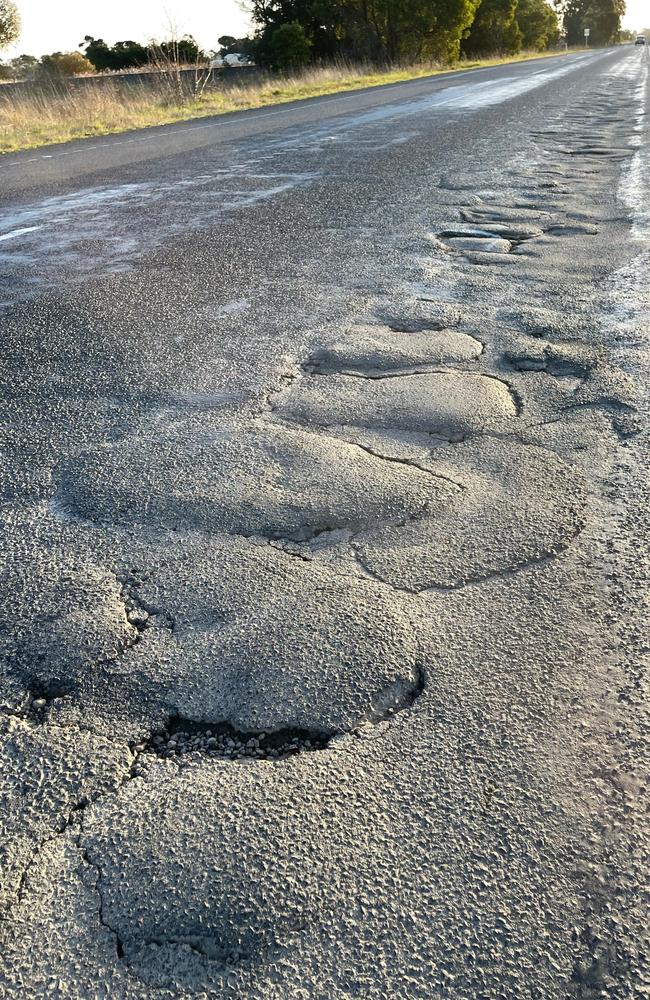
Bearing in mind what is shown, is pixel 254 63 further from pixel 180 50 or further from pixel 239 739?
pixel 239 739

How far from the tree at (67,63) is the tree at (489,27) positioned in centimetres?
2319

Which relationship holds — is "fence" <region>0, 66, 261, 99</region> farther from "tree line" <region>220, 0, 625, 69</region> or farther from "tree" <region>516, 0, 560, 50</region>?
"tree" <region>516, 0, 560, 50</region>

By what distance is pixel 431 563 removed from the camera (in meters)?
1.85

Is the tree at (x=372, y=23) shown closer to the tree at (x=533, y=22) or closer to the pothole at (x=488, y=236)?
the tree at (x=533, y=22)

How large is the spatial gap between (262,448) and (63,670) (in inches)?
40.5

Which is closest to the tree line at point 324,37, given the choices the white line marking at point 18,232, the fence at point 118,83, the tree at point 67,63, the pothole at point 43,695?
the tree at point 67,63

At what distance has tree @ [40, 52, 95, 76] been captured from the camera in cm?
3897

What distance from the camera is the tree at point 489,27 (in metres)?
47.7

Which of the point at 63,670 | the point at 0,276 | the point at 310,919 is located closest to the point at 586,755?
the point at 310,919

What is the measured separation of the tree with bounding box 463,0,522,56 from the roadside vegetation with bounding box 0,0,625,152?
0.07 m

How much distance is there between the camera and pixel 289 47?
30.5m

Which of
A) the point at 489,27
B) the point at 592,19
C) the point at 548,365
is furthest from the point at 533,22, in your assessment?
the point at 548,365

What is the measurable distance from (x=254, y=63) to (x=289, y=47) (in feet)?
7.94

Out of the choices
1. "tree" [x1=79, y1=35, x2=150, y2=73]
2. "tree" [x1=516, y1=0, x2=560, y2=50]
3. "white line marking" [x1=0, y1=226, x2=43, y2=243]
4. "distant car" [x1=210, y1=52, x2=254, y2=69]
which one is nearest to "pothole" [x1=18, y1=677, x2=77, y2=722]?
"white line marking" [x1=0, y1=226, x2=43, y2=243]
